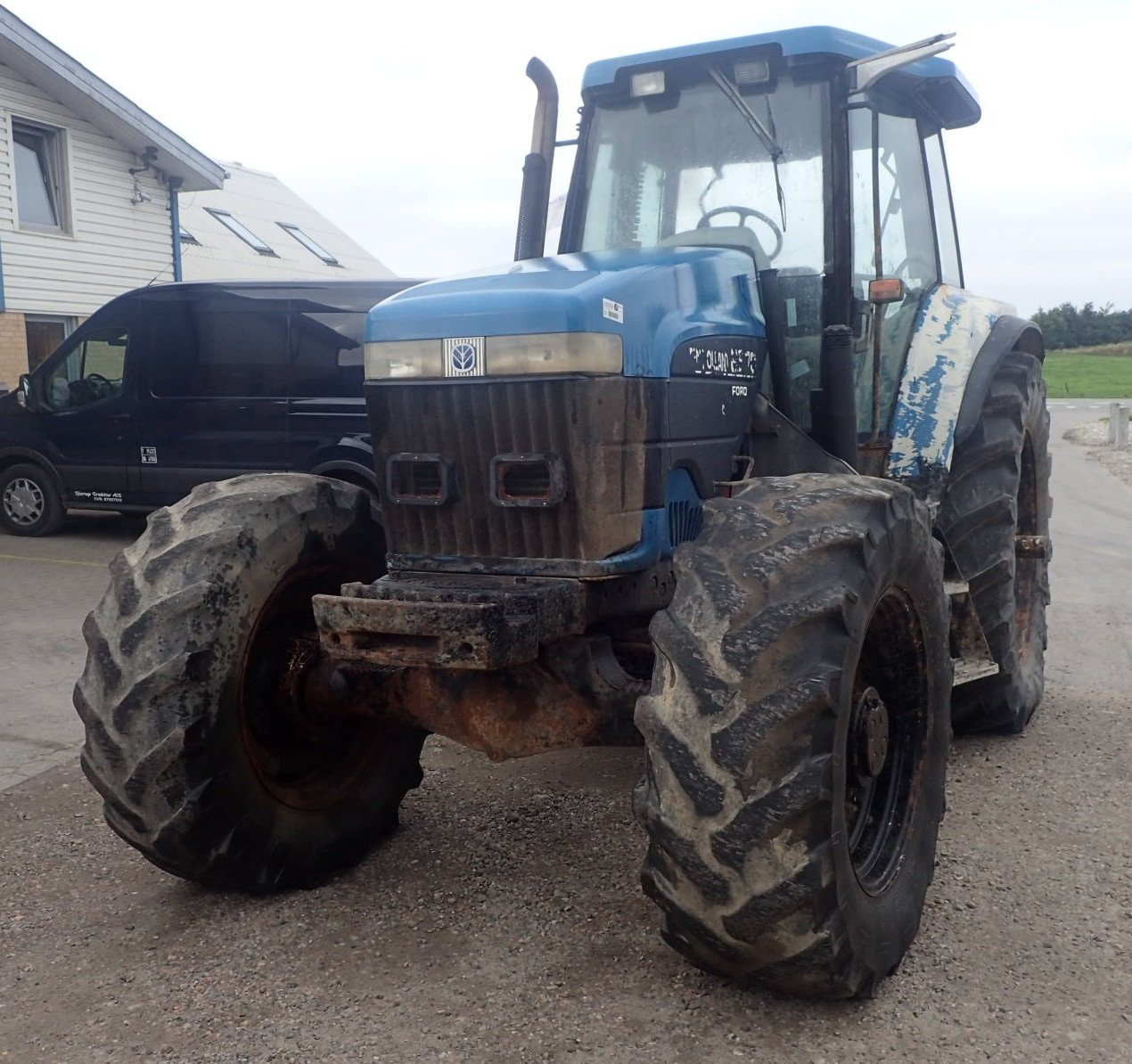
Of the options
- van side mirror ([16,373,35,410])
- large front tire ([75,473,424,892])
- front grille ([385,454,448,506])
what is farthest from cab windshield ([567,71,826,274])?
van side mirror ([16,373,35,410])

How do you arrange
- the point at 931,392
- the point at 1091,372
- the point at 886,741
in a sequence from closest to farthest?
the point at 886,741
the point at 931,392
the point at 1091,372

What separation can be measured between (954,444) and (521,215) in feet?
6.36

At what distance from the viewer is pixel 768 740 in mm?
2785

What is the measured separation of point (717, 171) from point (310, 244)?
69.7ft

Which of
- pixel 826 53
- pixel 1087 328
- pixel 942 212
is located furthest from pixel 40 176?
pixel 1087 328

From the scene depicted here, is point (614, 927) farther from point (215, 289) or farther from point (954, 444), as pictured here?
point (215, 289)

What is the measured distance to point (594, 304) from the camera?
3.37 metres

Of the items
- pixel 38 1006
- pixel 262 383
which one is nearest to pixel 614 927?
pixel 38 1006

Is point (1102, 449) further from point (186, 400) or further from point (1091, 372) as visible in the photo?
point (1091, 372)

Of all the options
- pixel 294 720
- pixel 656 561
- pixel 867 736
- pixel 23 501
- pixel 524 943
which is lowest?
pixel 23 501

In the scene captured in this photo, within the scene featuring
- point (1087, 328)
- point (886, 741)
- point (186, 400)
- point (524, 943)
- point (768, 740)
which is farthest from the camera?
point (1087, 328)

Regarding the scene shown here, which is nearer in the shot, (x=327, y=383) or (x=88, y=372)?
(x=327, y=383)

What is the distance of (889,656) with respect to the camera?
3584 mm

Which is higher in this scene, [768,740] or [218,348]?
[218,348]
